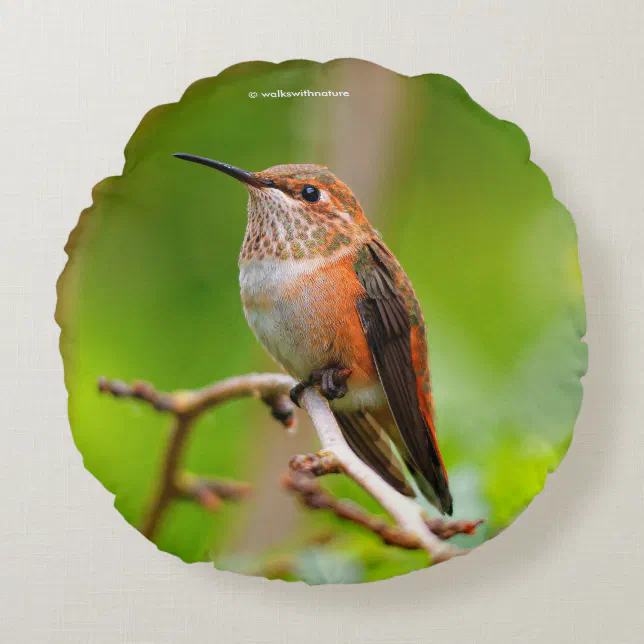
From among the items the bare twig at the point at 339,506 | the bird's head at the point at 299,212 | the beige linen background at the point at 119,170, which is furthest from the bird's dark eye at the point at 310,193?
the bare twig at the point at 339,506

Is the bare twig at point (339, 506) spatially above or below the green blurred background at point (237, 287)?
below

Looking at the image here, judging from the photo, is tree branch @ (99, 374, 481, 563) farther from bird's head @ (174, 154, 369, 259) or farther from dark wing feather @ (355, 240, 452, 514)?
bird's head @ (174, 154, 369, 259)

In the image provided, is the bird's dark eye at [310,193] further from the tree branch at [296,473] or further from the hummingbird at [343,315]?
the tree branch at [296,473]

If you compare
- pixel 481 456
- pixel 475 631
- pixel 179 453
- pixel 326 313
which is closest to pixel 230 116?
pixel 326 313

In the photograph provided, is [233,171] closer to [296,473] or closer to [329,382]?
[329,382]

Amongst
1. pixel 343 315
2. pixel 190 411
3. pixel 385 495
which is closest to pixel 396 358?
pixel 343 315

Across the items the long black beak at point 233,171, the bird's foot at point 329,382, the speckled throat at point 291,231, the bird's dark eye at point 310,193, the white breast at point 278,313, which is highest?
the long black beak at point 233,171
